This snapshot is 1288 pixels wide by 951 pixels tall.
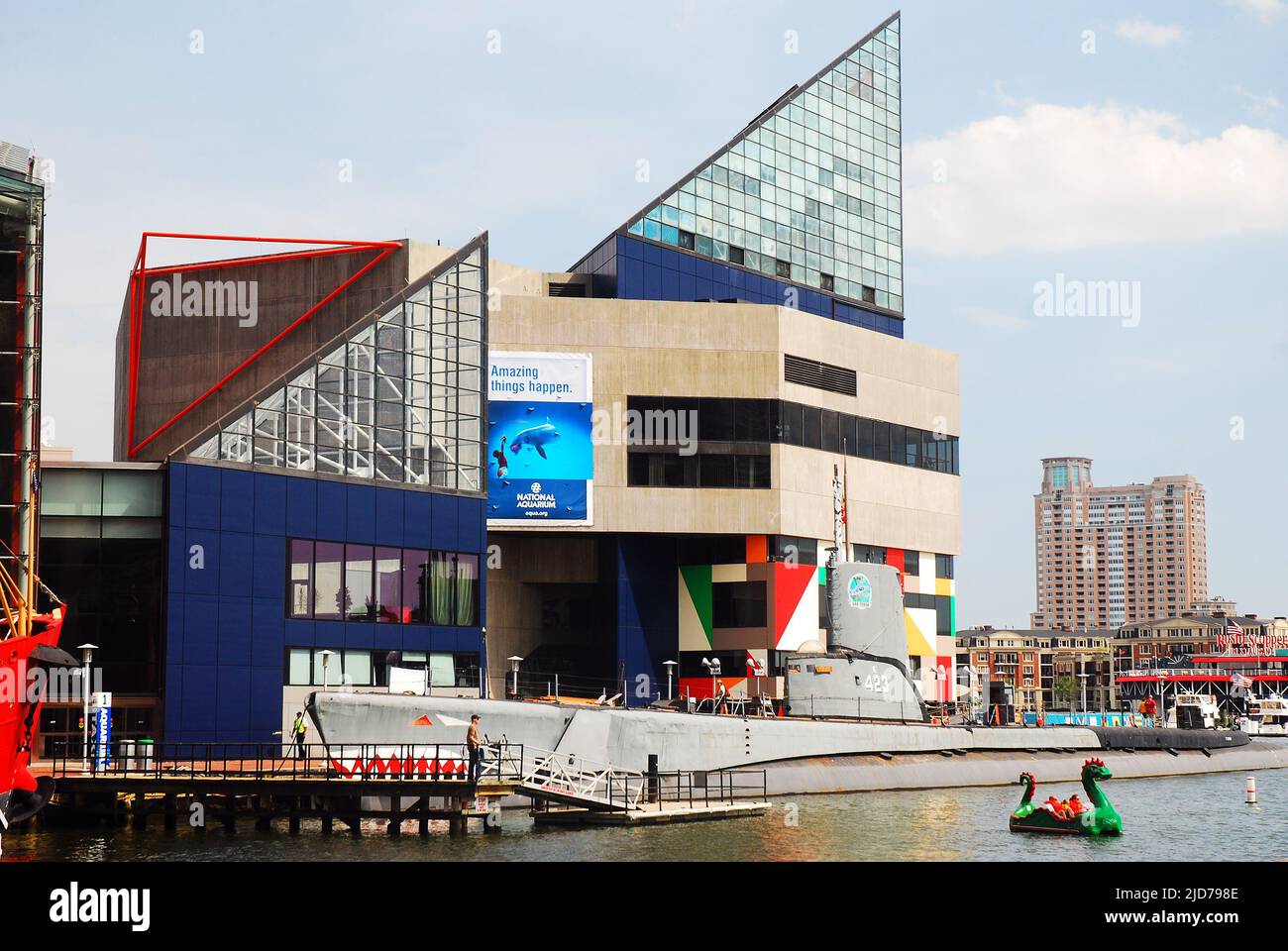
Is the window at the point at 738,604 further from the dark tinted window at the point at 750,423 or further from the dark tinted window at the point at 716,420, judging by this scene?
the dark tinted window at the point at 716,420

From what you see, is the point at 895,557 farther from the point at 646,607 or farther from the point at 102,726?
the point at 102,726

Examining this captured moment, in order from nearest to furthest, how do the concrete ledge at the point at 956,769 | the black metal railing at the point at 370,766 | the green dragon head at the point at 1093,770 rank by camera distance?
the black metal railing at the point at 370,766
the green dragon head at the point at 1093,770
the concrete ledge at the point at 956,769

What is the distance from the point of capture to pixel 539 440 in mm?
82500

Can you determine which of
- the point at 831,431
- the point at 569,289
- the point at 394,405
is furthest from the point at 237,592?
the point at 831,431

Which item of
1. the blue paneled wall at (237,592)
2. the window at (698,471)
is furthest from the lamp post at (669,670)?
the blue paneled wall at (237,592)

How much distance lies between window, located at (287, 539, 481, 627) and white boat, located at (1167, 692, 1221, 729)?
4252 cm

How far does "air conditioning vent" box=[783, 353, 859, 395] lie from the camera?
8775 centimetres

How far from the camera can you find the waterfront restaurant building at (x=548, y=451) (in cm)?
5912

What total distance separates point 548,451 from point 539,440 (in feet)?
2.51

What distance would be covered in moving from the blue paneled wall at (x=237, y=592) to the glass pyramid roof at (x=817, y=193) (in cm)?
3698

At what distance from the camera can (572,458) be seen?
3265 inches

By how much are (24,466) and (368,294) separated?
2826 cm
